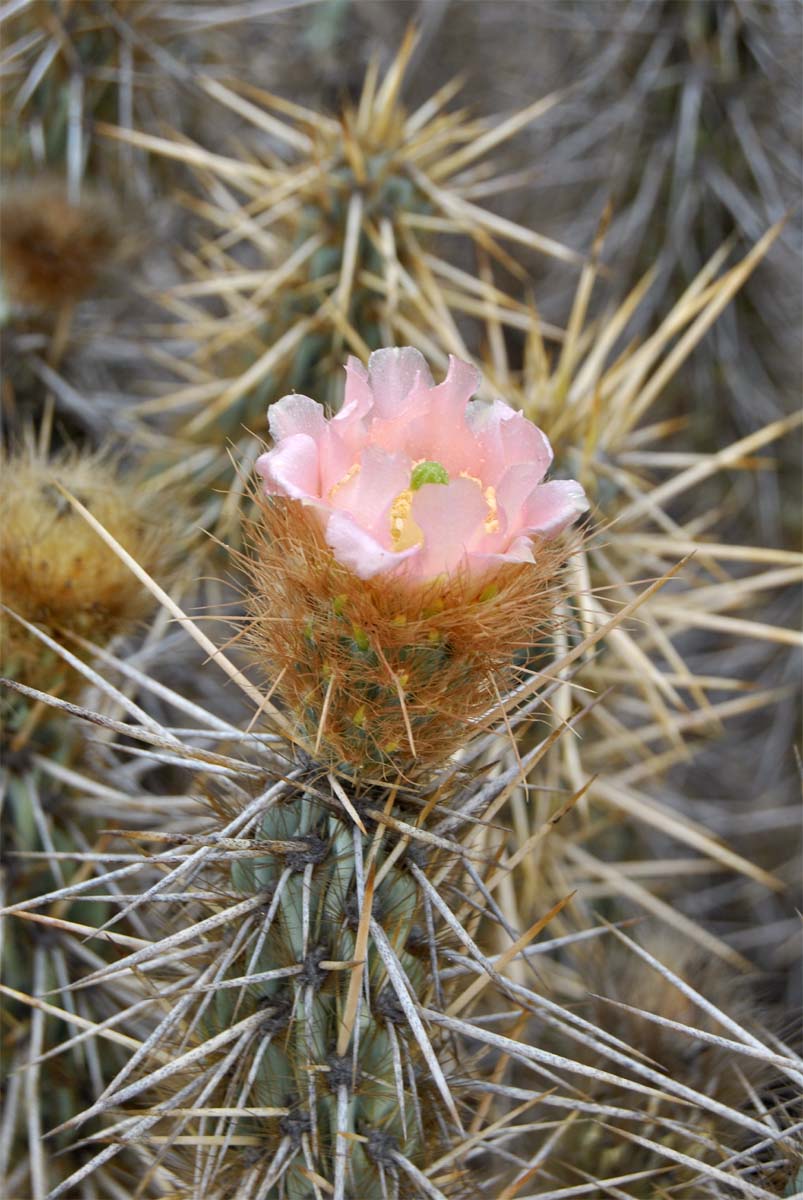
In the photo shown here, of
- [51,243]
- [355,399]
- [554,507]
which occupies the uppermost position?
[51,243]

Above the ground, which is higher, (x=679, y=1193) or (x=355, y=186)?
(x=355, y=186)

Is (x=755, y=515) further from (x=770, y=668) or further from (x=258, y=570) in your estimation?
(x=258, y=570)

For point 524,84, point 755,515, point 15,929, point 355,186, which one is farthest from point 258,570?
point 524,84

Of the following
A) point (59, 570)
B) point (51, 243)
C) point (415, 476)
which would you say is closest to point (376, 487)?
point (415, 476)

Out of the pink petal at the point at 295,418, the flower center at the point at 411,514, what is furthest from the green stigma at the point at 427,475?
the pink petal at the point at 295,418

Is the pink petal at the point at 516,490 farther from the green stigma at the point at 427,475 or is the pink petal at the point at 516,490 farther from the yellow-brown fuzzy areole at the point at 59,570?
the yellow-brown fuzzy areole at the point at 59,570

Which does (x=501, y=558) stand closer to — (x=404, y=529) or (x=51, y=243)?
(x=404, y=529)

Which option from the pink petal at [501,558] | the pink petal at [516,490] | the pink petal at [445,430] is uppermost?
the pink petal at [445,430]
